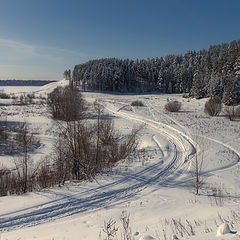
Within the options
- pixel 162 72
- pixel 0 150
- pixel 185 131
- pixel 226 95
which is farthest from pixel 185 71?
pixel 0 150

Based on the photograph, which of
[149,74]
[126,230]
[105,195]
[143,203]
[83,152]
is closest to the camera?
[126,230]

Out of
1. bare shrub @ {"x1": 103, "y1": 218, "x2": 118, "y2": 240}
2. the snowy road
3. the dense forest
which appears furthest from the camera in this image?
the dense forest

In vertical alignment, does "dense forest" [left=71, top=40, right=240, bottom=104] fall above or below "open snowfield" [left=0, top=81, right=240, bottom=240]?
above

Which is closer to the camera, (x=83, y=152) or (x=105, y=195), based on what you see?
(x=105, y=195)

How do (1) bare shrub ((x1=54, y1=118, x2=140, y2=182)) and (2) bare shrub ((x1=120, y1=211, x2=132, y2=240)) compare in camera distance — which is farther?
(1) bare shrub ((x1=54, y1=118, x2=140, y2=182))

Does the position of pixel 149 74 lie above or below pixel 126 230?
above

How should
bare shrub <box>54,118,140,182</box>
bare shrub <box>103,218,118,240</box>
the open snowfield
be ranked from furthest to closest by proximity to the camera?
bare shrub <box>54,118,140,182</box>
the open snowfield
bare shrub <box>103,218,118,240</box>

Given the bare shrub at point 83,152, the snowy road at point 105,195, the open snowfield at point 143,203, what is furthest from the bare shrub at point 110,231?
the bare shrub at point 83,152

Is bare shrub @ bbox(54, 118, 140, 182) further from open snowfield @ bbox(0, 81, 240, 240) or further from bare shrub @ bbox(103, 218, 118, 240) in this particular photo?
bare shrub @ bbox(103, 218, 118, 240)

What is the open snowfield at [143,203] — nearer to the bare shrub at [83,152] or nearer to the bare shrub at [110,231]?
the bare shrub at [110,231]

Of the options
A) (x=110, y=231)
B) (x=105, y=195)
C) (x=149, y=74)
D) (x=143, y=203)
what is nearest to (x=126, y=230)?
(x=110, y=231)

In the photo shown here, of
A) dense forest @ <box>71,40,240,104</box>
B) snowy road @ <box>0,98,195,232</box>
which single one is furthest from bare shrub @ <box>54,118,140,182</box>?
dense forest @ <box>71,40,240,104</box>

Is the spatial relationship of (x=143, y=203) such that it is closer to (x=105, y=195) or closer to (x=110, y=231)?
(x=105, y=195)

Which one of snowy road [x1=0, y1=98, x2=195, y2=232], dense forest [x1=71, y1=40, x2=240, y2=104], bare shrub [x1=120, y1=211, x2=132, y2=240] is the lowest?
snowy road [x1=0, y1=98, x2=195, y2=232]
